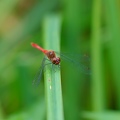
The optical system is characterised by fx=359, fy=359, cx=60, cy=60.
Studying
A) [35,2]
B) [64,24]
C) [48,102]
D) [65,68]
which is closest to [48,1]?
[35,2]

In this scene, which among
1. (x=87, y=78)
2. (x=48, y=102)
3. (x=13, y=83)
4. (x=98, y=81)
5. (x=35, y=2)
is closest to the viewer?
(x=48, y=102)

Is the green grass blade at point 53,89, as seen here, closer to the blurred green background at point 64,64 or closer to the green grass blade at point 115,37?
the blurred green background at point 64,64

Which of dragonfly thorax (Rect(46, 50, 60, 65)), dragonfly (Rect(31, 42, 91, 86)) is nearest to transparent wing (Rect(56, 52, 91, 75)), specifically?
dragonfly (Rect(31, 42, 91, 86))

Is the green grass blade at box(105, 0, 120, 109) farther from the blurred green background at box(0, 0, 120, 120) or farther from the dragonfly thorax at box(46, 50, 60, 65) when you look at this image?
the dragonfly thorax at box(46, 50, 60, 65)

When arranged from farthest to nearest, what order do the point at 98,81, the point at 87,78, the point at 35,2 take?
1. the point at 35,2
2. the point at 87,78
3. the point at 98,81

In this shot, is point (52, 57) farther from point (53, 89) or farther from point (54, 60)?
point (53, 89)

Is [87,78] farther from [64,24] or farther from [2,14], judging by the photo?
[2,14]

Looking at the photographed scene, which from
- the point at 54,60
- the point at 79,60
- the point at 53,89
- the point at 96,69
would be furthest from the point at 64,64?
the point at 53,89

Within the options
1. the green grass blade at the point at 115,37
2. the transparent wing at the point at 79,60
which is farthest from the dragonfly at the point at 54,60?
the green grass blade at the point at 115,37

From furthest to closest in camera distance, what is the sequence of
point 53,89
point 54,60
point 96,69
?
point 96,69
point 54,60
point 53,89
